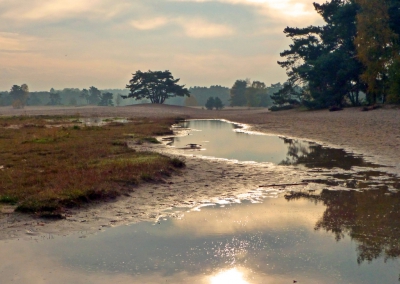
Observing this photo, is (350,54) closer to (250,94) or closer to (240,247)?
(240,247)

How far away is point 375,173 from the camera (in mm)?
13344

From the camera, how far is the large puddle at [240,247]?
596 cm

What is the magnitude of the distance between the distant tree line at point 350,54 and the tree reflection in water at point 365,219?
106 ft

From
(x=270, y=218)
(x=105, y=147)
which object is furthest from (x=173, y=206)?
(x=105, y=147)

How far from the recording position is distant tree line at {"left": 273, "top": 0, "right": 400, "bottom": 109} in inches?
1638

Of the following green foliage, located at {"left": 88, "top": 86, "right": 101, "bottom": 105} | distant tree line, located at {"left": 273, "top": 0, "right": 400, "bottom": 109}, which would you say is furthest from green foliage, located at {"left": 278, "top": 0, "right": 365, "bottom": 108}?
green foliage, located at {"left": 88, "top": 86, "right": 101, "bottom": 105}

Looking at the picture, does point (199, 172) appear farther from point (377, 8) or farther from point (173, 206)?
point (377, 8)

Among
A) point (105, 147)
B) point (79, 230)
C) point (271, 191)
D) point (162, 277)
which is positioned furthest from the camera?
point (105, 147)

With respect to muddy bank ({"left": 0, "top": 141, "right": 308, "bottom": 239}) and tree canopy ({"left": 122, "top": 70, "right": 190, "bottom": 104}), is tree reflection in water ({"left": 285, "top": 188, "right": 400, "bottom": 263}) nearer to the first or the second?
muddy bank ({"left": 0, "top": 141, "right": 308, "bottom": 239})

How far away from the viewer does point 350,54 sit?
51.7 m

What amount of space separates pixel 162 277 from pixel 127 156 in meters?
10.5

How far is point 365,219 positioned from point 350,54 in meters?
47.5

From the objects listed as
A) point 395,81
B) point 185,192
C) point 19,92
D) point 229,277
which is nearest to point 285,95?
point 395,81

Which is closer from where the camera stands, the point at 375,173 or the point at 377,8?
the point at 375,173
